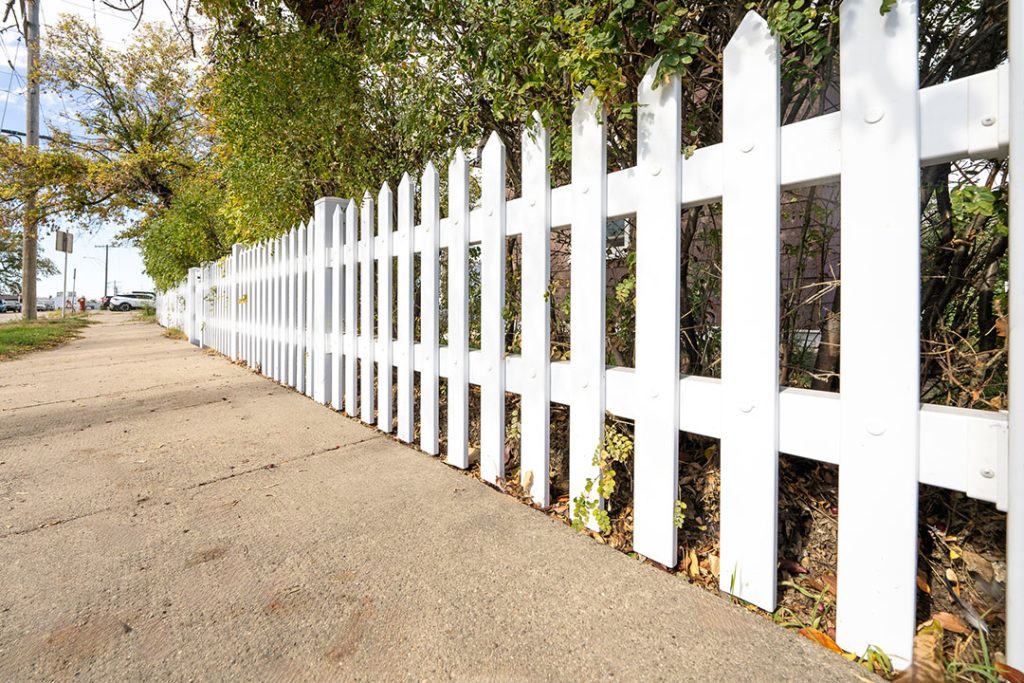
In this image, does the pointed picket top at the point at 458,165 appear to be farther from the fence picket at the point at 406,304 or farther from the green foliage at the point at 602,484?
the green foliage at the point at 602,484

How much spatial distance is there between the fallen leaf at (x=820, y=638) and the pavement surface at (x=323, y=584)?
0.03 metres

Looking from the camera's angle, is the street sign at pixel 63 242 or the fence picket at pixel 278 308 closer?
the fence picket at pixel 278 308

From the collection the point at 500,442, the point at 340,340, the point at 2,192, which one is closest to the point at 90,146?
the point at 2,192

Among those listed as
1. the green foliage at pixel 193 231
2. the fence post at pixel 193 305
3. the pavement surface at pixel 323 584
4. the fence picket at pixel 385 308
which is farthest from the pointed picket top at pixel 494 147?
the fence post at pixel 193 305

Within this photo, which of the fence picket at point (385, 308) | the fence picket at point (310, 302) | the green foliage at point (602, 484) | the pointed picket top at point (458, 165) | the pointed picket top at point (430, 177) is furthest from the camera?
the fence picket at point (310, 302)

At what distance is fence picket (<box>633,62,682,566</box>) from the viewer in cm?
170

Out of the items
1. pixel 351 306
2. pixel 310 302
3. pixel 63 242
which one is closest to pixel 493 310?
pixel 351 306

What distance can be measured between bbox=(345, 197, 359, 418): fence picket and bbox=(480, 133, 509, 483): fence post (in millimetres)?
1493

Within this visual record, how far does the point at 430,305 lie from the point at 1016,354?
7.58ft

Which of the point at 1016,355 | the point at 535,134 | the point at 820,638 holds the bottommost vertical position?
the point at 820,638

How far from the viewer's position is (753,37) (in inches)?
59.4

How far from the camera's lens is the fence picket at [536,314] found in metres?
2.14

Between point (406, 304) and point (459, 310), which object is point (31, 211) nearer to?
point (406, 304)

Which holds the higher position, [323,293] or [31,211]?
[31,211]
